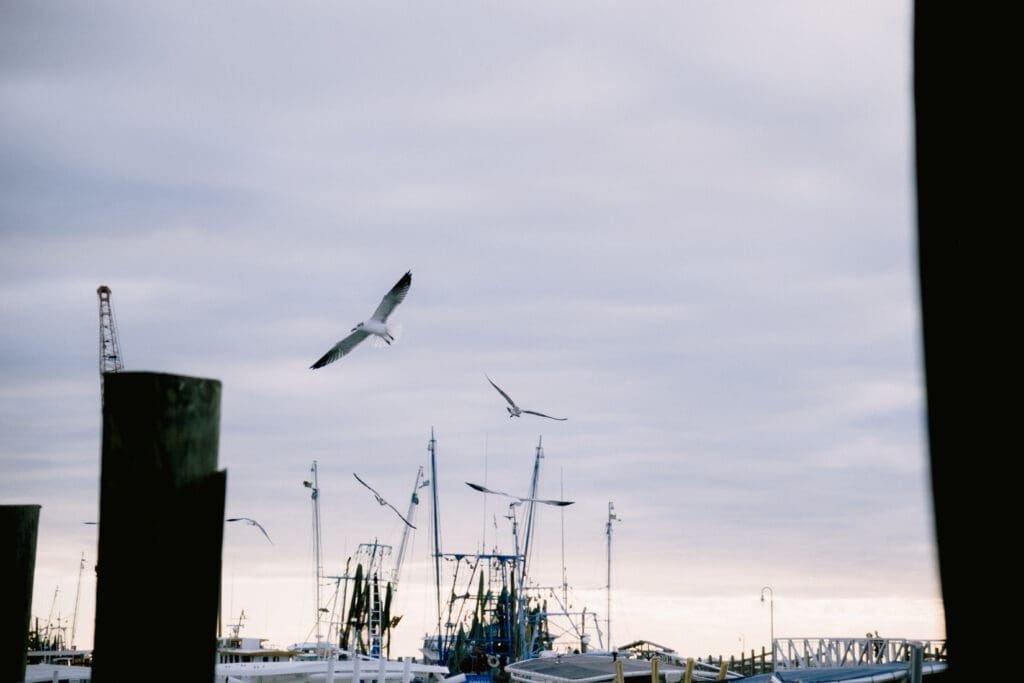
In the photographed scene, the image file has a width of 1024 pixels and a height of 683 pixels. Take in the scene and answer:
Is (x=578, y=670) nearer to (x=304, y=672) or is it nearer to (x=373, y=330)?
(x=304, y=672)

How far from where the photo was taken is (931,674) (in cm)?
1414

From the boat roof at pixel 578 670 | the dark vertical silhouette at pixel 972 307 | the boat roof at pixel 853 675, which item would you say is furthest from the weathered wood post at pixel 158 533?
the boat roof at pixel 578 670

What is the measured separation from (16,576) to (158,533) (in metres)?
4.20

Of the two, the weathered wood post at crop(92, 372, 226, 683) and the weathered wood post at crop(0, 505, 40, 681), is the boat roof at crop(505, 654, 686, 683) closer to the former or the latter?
the weathered wood post at crop(0, 505, 40, 681)

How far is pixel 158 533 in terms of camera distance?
14.4ft

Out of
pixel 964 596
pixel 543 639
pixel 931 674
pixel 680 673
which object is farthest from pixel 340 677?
pixel 543 639

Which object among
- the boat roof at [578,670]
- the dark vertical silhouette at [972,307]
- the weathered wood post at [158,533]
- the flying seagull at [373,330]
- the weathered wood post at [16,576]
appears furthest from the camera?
the boat roof at [578,670]

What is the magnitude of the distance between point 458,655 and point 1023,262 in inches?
2004

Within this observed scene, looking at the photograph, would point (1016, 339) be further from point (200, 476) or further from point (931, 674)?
point (931, 674)

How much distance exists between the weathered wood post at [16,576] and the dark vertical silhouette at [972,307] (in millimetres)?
7317

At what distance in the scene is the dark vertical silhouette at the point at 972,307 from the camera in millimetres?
1789

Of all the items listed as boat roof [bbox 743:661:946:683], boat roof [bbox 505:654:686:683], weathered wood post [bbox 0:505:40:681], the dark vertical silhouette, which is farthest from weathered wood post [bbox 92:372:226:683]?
boat roof [bbox 505:654:686:683]

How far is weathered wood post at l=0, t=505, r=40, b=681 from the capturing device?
7.85 m

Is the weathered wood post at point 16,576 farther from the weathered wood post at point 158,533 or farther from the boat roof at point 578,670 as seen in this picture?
the boat roof at point 578,670
